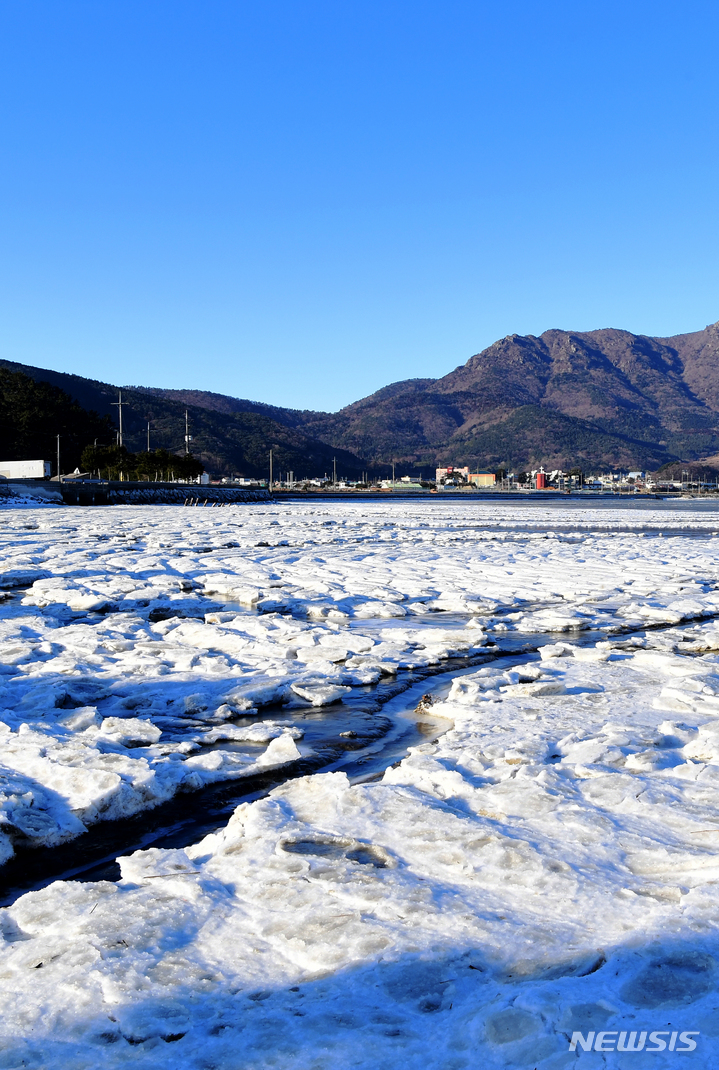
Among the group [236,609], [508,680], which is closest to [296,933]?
[508,680]

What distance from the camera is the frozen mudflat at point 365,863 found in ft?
6.81

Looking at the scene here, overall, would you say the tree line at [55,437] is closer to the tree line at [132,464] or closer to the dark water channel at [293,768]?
the tree line at [132,464]

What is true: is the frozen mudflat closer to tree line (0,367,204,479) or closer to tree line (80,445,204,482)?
tree line (80,445,204,482)
